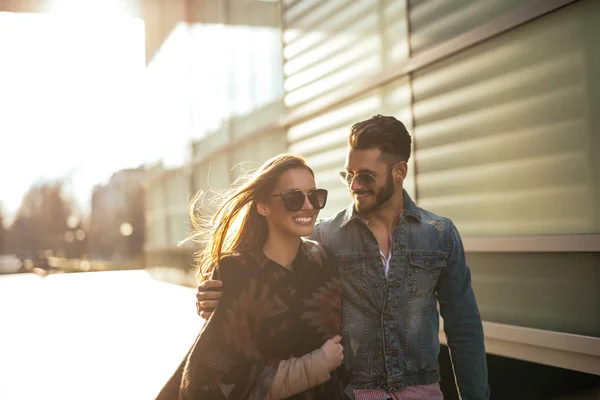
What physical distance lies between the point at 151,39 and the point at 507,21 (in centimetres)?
1963

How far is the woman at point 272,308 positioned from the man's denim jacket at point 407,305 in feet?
0.63

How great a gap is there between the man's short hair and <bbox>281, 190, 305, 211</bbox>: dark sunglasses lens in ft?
1.39

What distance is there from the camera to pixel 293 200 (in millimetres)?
2715

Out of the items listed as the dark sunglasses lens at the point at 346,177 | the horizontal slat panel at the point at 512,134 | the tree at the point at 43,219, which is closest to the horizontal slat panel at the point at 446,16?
the horizontal slat panel at the point at 512,134

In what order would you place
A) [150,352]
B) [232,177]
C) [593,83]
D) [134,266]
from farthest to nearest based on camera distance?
[134,266], [232,177], [150,352], [593,83]

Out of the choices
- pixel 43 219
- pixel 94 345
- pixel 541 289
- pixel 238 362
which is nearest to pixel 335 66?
pixel 541 289

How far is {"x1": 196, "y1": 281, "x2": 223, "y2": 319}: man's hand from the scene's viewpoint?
265 centimetres

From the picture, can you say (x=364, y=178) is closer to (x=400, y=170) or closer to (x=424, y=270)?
(x=400, y=170)

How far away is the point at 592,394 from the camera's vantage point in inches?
183

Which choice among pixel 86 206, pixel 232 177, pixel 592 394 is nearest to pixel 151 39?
pixel 232 177

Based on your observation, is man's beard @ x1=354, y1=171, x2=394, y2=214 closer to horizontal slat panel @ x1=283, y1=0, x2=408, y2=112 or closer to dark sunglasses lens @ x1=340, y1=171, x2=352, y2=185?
dark sunglasses lens @ x1=340, y1=171, x2=352, y2=185

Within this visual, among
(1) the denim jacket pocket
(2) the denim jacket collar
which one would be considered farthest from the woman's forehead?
(1) the denim jacket pocket

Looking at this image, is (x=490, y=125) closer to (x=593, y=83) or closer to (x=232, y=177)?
(x=593, y=83)

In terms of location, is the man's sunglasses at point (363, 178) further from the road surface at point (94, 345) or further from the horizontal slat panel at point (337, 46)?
the road surface at point (94, 345)
